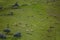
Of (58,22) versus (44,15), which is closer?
(58,22)

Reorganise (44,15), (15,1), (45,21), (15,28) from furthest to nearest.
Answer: (15,1) → (44,15) → (45,21) → (15,28)

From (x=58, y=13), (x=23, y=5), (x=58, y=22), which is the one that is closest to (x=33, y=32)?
(x=58, y=22)

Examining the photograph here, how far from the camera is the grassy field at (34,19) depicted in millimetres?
3875

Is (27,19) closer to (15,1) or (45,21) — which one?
(45,21)

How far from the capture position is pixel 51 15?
15.2ft

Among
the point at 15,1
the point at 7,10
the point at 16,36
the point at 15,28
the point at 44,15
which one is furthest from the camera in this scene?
the point at 15,1

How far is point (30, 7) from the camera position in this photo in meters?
5.10

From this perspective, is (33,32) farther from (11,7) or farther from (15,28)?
(11,7)

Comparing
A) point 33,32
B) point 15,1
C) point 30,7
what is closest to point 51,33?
point 33,32

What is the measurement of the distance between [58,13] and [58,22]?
1.66 feet

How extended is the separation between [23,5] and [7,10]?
52 centimetres

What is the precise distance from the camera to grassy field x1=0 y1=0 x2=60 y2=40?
3.87 m

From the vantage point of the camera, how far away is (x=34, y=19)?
14.6ft

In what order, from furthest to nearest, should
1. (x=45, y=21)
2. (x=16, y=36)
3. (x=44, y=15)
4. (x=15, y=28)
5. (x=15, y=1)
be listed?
(x=15, y=1) → (x=44, y=15) → (x=45, y=21) → (x=15, y=28) → (x=16, y=36)
